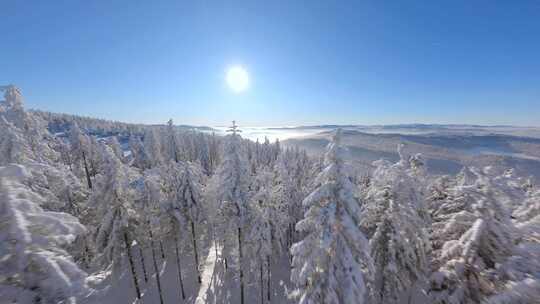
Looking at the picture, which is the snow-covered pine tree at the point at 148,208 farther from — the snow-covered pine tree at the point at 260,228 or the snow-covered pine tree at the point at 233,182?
the snow-covered pine tree at the point at 260,228

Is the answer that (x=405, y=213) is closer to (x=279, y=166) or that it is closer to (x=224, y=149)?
(x=224, y=149)

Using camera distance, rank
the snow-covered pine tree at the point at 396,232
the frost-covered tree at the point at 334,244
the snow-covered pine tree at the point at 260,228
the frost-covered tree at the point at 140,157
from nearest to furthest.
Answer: the frost-covered tree at the point at 334,244 → the snow-covered pine tree at the point at 396,232 → the snow-covered pine tree at the point at 260,228 → the frost-covered tree at the point at 140,157

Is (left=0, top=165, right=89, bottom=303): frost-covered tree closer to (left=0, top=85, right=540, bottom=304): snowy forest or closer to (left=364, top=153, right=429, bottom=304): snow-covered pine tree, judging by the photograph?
(left=0, top=85, right=540, bottom=304): snowy forest

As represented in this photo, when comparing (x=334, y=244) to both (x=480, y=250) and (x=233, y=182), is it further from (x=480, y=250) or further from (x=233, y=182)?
(x=233, y=182)

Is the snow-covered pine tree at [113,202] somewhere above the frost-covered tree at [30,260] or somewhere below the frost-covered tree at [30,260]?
below

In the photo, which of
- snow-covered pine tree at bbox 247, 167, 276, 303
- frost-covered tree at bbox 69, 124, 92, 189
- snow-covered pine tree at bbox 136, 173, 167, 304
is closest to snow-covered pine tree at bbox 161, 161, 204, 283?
snow-covered pine tree at bbox 136, 173, 167, 304

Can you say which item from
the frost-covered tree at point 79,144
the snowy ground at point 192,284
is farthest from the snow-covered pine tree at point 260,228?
the frost-covered tree at point 79,144

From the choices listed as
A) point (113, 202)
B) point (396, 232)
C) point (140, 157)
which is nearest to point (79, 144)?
point (140, 157)
